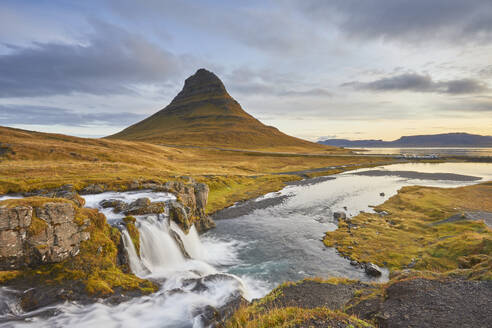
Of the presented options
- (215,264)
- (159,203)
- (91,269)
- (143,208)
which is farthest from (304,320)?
(159,203)

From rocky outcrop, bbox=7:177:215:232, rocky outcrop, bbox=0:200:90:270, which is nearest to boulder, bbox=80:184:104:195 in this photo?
rocky outcrop, bbox=7:177:215:232

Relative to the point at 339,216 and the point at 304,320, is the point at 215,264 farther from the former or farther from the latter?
the point at 339,216

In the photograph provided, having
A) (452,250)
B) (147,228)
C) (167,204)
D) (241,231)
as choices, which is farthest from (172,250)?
(452,250)

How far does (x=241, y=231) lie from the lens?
3070 cm

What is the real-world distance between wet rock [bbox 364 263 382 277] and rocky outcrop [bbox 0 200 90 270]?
868 inches

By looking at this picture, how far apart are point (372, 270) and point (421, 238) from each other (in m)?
11.3

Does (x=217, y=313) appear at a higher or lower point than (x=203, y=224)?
higher

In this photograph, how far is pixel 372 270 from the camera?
63.3 feet

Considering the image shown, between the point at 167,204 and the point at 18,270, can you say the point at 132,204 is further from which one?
the point at 18,270

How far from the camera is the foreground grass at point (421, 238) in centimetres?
1889

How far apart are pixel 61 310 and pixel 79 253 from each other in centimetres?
365

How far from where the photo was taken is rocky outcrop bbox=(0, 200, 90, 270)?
12266 millimetres

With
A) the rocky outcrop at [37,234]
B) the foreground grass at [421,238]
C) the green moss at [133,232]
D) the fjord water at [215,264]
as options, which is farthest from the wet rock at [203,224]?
the rocky outcrop at [37,234]

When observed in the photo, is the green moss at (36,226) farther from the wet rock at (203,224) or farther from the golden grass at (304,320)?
the wet rock at (203,224)
